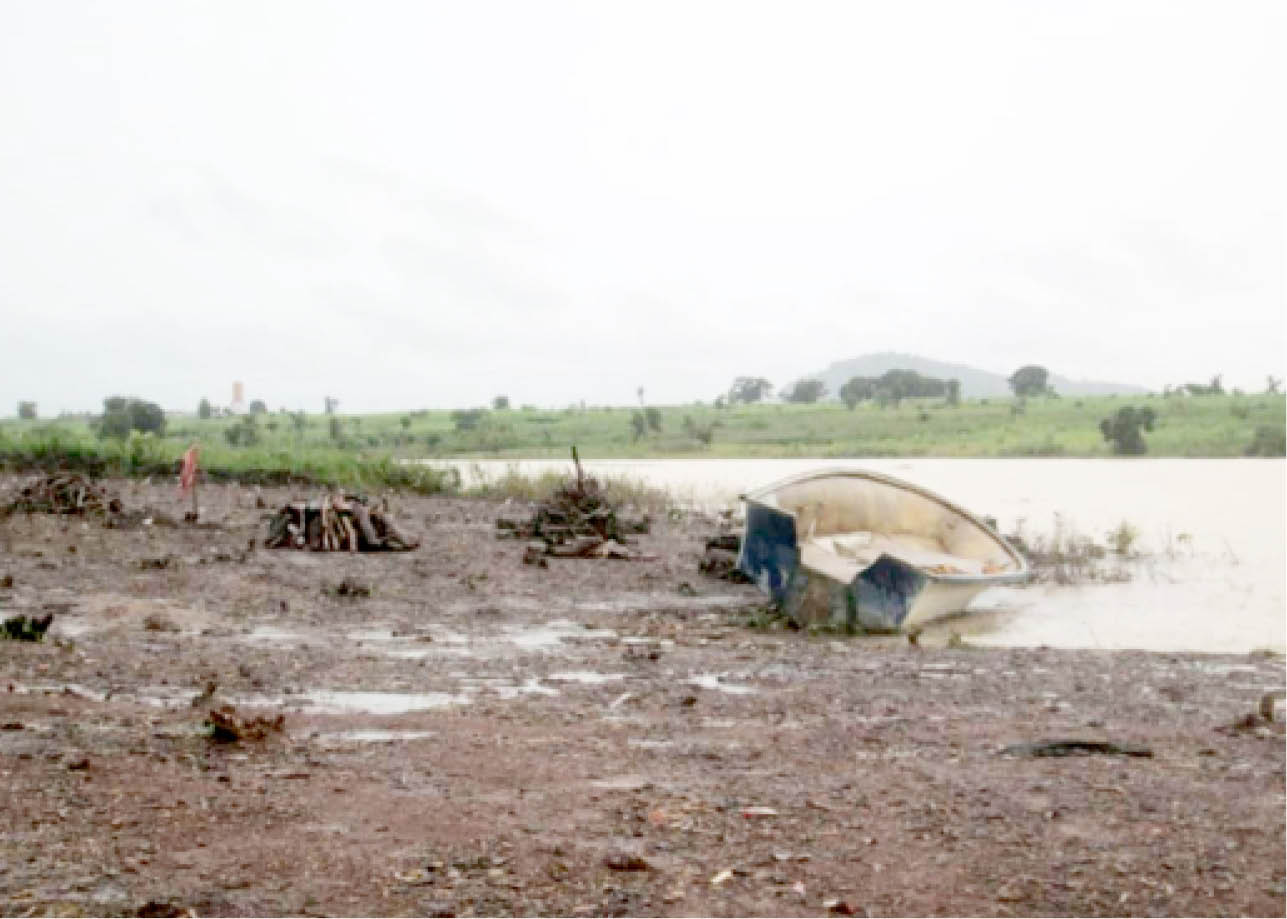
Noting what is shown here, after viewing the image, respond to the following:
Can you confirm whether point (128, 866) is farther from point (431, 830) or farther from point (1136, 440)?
point (1136, 440)

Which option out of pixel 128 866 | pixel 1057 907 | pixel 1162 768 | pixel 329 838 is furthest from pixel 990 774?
pixel 128 866

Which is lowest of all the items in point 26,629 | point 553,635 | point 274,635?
point 553,635

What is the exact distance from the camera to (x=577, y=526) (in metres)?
19.5

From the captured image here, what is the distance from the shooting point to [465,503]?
86.7 feet

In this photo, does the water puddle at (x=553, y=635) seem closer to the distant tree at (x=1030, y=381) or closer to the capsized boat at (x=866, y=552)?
the capsized boat at (x=866, y=552)

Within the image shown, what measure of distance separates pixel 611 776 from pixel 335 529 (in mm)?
11827

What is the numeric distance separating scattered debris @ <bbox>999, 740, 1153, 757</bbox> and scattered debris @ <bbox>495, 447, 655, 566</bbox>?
11.0 meters

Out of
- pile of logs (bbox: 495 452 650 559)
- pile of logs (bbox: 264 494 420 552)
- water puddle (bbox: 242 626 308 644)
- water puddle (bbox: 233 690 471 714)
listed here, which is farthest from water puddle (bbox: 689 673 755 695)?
pile of logs (bbox: 264 494 420 552)

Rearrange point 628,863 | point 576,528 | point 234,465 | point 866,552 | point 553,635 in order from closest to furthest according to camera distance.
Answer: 1. point 628,863
2. point 553,635
3. point 866,552
4. point 576,528
5. point 234,465

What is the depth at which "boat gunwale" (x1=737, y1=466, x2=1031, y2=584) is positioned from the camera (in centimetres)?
1463

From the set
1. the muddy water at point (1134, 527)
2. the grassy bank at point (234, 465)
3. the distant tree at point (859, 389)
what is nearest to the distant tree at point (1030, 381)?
the distant tree at point (859, 389)

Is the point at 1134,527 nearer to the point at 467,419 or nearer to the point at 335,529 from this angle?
the point at 335,529

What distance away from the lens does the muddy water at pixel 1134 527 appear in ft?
47.2

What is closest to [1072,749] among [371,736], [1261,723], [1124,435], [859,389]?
[1261,723]
